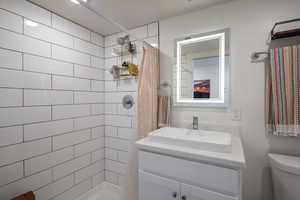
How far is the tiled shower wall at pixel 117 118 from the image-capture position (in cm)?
167

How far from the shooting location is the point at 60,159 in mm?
1366

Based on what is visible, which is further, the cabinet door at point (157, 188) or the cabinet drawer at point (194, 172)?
the cabinet door at point (157, 188)

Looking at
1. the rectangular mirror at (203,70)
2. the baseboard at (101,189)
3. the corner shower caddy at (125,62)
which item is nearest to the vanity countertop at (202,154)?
the rectangular mirror at (203,70)

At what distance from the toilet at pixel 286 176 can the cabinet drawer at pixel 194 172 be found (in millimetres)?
429

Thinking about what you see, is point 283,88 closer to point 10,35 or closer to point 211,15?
point 211,15

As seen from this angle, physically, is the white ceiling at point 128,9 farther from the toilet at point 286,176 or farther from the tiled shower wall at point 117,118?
the toilet at point 286,176

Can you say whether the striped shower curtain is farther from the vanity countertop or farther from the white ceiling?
the white ceiling

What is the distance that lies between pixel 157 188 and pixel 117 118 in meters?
1.02

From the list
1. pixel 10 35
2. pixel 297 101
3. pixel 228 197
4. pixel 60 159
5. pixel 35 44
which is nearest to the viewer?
pixel 228 197

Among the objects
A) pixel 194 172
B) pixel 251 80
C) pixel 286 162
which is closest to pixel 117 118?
pixel 194 172

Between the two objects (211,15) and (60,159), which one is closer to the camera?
(211,15)

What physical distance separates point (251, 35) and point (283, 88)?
499mm

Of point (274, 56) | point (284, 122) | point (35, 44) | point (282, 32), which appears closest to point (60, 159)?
point (35, 44)

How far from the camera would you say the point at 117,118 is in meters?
1.77
